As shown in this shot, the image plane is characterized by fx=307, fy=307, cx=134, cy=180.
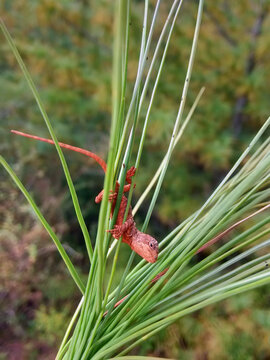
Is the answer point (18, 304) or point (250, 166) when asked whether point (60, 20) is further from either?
point (250, 166)

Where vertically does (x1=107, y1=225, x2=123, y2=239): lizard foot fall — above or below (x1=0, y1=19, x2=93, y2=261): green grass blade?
below

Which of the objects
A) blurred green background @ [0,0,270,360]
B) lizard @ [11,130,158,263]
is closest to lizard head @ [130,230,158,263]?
lizard @ [11,130,158,263]

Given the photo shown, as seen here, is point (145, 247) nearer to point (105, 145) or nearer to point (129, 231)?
point (129, 231)

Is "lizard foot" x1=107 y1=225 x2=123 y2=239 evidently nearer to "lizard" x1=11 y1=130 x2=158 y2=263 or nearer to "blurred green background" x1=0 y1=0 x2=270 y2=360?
"lizard" x1=11 y1=130 x2=158 y2=263

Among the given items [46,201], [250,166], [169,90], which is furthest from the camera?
[46,201]

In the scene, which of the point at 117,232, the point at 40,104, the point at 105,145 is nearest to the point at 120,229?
the point at 117,232

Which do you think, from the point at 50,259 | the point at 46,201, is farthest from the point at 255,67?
the point at 50,259
